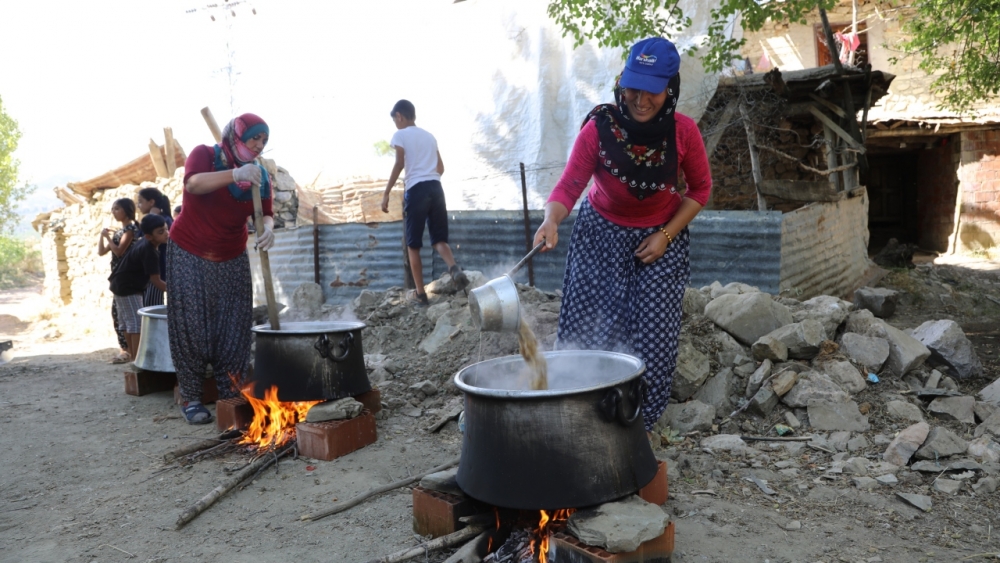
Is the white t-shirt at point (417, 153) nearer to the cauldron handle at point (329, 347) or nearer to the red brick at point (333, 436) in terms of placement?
the cauldron handle at point (329, 347)

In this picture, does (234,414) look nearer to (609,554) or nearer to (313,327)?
(313,327)

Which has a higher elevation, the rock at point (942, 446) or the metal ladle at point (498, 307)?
the metal ladle at point (498, 307)

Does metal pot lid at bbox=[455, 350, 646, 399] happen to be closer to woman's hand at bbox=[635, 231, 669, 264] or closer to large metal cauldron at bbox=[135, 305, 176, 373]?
woman's hand at bbox=[635, 231, 669, 264]

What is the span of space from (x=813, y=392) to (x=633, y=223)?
5.34 feet

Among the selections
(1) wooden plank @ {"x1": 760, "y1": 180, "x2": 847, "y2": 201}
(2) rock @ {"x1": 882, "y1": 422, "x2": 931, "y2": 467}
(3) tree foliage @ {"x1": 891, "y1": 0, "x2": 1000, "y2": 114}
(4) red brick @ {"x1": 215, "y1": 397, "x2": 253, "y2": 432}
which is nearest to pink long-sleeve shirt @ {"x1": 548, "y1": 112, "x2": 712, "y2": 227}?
(2) rock @ {"x1": 882, "y1": 422, "x2": 931, "y2": 467}

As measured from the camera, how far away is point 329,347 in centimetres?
368

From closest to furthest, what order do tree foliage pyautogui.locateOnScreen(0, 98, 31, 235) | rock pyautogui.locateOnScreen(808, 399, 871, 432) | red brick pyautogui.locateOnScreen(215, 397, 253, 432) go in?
rock pyautogui.locateOnScreen(808, 399, 871, 432), red brick pyautogui.locateOnScreen(215, 397, 253, 432), tree foliage pyautogui.locateOnScreen(0, 98, 31, 235)

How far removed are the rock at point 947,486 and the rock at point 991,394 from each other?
1063 mm

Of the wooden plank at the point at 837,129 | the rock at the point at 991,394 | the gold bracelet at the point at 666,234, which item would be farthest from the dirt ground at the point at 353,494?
the wooden plank at the point at 837,129

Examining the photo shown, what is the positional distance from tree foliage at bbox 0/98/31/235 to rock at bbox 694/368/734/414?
82.4 feet

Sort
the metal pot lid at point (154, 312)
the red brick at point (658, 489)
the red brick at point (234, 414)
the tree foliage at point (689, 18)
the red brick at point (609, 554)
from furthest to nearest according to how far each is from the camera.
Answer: the tree foliage at point (689, 18) < the metal pot lid at point (154, 312) < the red brick at point (234, 414) < the red brick at point (658, 489) < the red brick at point (609, 554)

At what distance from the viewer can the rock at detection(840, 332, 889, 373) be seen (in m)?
4.14

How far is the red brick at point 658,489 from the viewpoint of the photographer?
272cm

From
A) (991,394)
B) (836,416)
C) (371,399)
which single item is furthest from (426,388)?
(991,394)
